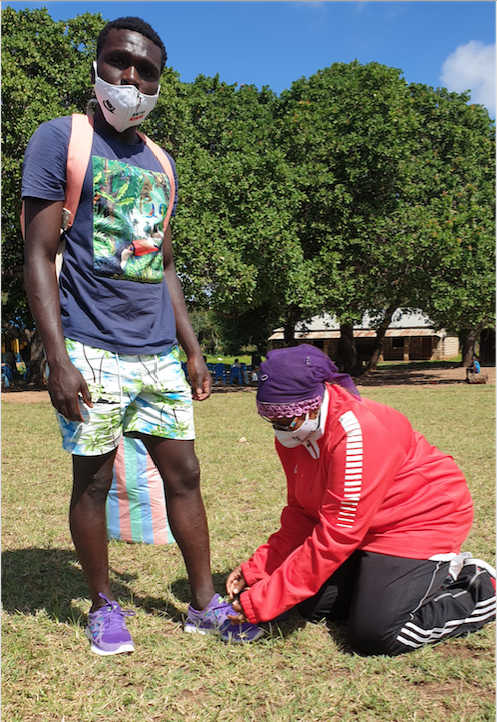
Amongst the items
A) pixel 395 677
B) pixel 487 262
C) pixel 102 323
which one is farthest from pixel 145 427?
pixel 487 262

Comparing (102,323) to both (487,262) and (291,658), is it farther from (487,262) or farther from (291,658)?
(487,262)

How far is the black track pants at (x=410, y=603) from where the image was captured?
2580 mm

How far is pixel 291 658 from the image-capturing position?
102 inches

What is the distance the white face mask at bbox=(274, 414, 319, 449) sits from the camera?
2533 mm

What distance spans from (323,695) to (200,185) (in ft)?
49.5

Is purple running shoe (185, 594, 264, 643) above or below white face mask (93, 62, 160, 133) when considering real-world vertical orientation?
below

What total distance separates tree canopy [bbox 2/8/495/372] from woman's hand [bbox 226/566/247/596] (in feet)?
42.0

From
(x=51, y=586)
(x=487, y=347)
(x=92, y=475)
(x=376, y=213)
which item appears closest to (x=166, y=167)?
(x=92, y=475)

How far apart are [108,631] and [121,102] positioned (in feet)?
7.30

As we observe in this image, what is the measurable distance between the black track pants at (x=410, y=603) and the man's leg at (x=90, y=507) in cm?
115

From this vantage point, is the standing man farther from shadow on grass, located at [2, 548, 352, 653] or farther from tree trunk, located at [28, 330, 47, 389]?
tree trunk, located at [28, 330, 47, 389]

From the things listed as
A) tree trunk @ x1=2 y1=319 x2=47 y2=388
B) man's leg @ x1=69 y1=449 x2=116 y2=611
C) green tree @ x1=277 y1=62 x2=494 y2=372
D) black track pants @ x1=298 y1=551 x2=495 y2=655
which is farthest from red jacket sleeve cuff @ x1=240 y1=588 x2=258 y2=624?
tree trunk @ x1=2 y1=319 x2=47 y2=388

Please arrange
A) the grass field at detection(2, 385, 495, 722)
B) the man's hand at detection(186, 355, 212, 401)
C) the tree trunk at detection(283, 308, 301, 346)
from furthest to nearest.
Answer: the tree trunk at detection(283, 308, 301, 346) < the man's hand at detection(186, 355, 212, 401) < the grass field at detection(2, 385, 495, 722)

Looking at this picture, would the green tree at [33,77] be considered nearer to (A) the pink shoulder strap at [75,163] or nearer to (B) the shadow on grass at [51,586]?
(B) the shadow on grass at [51,586]
